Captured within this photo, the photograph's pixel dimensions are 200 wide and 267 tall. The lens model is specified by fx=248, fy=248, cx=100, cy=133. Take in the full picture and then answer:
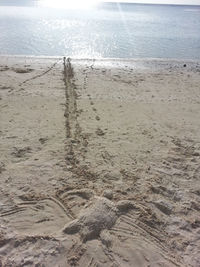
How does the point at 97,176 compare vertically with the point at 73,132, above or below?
below

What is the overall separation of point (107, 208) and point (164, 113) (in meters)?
4.49

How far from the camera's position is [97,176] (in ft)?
15.8

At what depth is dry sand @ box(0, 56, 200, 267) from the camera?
3518mm

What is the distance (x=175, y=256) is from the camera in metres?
3.52

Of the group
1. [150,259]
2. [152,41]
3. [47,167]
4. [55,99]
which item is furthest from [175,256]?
[152,41]

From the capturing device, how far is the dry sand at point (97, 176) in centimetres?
352

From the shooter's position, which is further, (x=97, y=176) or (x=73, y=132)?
(x=73, y=132)

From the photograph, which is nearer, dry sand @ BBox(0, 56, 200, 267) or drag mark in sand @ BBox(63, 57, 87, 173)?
dry sand @ BBox(0, 56, 200, 267)

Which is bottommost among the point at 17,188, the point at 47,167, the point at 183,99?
the point at 17,188

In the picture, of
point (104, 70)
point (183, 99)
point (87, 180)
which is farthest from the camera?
point (104, 70)

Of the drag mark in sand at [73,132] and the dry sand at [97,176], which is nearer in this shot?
the dry sand at [97,176]

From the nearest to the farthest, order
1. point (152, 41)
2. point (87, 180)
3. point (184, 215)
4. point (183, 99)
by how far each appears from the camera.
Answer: point (184, 215), point (87, 180), point (183, 99), point (152, 41)

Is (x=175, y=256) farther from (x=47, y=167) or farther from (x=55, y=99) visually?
(x=55, y=99)

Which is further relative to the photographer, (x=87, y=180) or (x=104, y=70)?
(x=104, y=70)
